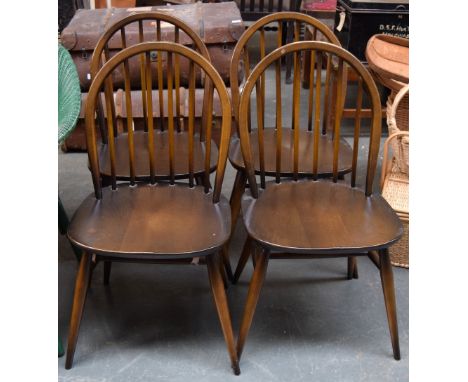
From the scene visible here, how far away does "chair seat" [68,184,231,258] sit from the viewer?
4.64 ft

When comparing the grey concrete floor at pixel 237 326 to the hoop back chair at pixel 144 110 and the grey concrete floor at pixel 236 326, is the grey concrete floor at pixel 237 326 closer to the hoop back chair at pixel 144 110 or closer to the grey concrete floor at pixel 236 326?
the grey concrete floor at pixel 236 326

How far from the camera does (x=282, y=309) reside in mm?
1846

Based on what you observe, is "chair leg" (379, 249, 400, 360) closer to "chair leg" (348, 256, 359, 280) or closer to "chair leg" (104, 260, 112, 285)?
"chair leg" (348, 256, 359, 280)

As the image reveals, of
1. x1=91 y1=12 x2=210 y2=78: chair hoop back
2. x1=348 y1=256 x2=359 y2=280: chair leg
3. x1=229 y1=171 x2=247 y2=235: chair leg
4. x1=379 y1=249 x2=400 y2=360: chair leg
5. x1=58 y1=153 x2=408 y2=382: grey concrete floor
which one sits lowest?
x1=58 y1=153 x2=408 y2=382: grey concrete floor

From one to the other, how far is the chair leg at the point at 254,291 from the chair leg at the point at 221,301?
0.13 feet

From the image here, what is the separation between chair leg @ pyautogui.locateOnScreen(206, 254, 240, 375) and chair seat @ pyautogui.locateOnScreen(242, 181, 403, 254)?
0.44 feet

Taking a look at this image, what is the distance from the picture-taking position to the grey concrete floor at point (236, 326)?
5.24 feet

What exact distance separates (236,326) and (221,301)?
0.92 ft

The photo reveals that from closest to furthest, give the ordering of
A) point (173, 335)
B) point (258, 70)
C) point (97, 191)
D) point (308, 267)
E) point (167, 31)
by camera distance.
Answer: point (258, 70) < point (97, 191) < point (173, 335) < point (308, 267) < point (167, 31)

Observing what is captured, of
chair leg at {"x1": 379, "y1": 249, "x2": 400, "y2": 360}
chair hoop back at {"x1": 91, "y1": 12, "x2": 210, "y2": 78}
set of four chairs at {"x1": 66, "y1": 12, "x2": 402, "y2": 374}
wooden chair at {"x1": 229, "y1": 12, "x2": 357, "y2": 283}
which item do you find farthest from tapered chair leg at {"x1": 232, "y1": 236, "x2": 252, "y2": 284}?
chair hoop back at {"x1": 91, "y1": 12, "x2": 210, "y2": 78}

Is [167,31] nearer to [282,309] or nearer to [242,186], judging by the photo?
[242,186]

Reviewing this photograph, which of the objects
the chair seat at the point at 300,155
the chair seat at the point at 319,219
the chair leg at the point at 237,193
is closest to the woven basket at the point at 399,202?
the chair seat at the point at 300,155

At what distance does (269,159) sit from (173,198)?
38 cm
